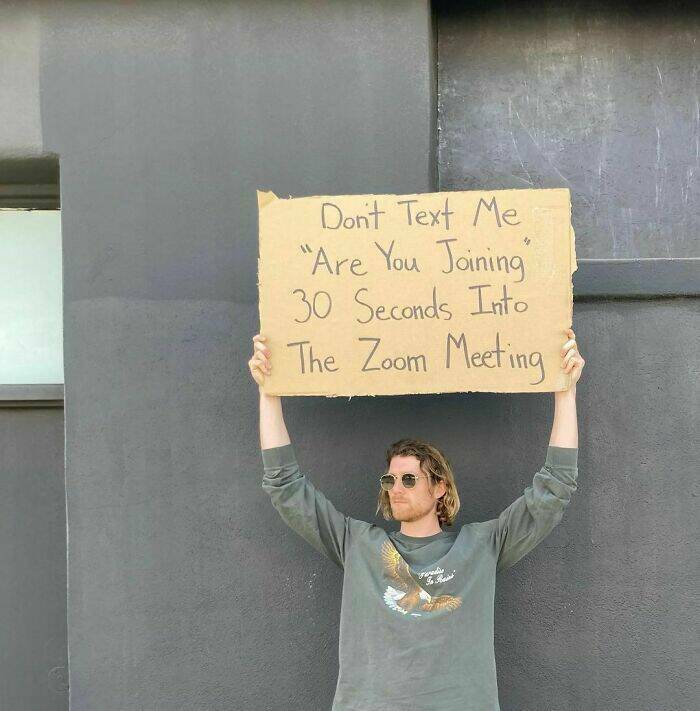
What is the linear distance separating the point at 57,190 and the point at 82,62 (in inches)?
25.5

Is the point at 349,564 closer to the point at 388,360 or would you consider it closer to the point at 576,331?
the point at 388,360

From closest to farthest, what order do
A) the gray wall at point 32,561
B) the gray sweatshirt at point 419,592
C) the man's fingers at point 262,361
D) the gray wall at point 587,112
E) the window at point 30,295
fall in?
the gray sweatshirt at point 419,592 → the man's fingers at point 262,361 → the gray wall at point 587,112 → the gray wall at point 32,561 → the window at point 30,295

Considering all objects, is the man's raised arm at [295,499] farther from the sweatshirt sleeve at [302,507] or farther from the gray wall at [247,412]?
the gray wall at [247,412]

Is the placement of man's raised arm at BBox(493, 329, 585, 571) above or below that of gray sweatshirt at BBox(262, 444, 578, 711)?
above

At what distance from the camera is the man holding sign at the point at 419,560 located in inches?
113

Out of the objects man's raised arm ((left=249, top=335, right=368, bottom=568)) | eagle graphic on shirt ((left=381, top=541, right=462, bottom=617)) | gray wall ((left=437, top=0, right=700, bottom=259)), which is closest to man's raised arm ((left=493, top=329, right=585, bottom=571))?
eagle graphic on shirt ((left=381, top=541, right=462, bottom=617))

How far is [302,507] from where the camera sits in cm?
309

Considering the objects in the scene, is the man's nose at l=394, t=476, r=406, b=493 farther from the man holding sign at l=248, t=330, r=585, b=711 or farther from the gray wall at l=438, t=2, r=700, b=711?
the gray wall at l=438, t=2, r=700, b=711

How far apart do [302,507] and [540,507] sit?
0.76 metres

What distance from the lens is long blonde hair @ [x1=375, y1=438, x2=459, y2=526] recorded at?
3131 mm

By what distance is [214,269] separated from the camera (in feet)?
12.1

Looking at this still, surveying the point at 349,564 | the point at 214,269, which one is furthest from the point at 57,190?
the point at 349,564

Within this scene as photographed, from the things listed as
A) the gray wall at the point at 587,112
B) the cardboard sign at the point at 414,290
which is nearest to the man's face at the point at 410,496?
the cardboard sign at the point at 414,290

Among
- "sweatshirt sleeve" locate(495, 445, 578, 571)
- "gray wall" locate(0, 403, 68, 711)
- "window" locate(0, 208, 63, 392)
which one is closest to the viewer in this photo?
"sweatshirt sleeve" locate(495, 445, 578, 571)
